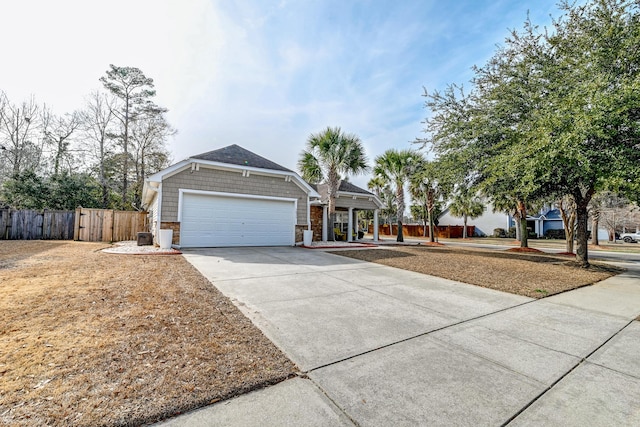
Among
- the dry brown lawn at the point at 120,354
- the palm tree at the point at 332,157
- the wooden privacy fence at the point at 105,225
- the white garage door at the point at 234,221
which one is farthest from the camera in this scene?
the wooden privacy fence at the point at 105,225

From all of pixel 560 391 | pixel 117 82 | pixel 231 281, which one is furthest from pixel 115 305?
pixel 117 82

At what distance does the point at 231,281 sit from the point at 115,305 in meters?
2.07

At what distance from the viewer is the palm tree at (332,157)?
46.9ft

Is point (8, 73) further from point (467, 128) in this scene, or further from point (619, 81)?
point (619, 81)

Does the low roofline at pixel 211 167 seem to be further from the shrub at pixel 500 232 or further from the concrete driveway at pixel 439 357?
the shrub at pixel 500 232

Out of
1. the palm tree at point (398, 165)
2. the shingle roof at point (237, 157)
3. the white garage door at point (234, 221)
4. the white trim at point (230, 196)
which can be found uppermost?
the palm tree at point (398, 165)

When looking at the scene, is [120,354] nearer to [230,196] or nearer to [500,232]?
[230,196]

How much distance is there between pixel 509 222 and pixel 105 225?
39517 millimetres

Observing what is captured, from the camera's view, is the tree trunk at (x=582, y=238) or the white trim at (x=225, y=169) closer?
the tree trunk at (x=582, y=238)

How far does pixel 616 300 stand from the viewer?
517cm

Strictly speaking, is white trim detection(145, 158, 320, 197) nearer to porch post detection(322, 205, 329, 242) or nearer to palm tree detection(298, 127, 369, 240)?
palm tree detection(298, 127, 369, 240)

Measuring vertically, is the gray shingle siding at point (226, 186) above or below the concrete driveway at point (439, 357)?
above

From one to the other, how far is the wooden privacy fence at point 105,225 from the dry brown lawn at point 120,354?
A: 12.1 metres

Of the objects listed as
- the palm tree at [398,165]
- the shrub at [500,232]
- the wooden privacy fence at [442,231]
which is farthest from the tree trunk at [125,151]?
the shrub at [500,232]
